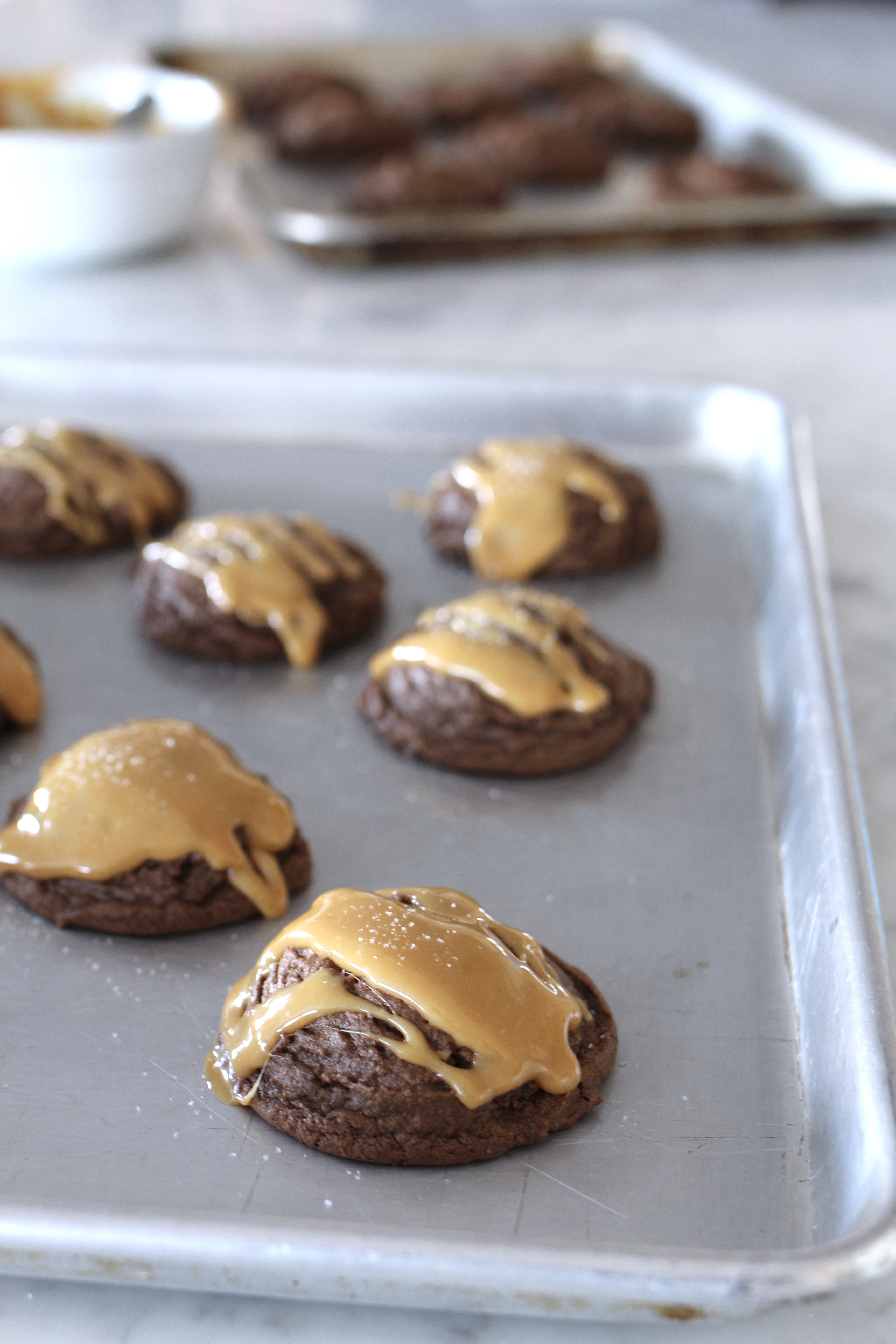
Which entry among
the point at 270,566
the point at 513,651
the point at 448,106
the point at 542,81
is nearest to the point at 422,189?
the point at 448,106

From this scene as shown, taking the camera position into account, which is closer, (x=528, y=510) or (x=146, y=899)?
(x=146, y=899)

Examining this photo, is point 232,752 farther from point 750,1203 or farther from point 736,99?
point 736,99

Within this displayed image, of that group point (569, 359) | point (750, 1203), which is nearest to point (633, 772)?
point (750, 1203)

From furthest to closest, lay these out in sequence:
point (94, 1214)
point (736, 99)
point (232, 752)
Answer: point (736, 99), point (232, 752), point (94, 1214)

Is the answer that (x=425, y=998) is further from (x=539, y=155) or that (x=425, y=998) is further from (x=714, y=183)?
(x=539, y=155)

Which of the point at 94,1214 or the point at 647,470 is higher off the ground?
the point at 94,1214

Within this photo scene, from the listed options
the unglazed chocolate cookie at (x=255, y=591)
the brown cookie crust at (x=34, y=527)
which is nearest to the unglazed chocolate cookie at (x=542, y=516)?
the unglazed chocolate cookie at (x=255, y=591)
